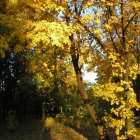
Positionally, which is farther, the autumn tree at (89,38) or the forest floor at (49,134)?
the forest floor at (49,134)

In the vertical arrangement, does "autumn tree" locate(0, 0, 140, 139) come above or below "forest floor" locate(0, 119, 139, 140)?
above

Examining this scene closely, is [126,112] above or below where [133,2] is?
below

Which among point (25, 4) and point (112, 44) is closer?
point (25, 4)

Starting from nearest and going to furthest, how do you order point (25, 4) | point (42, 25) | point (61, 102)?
1. point (42, 25)
2. point (25, 4)
3. point (61, 102)

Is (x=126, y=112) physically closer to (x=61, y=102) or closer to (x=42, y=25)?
(x=42, y=25)

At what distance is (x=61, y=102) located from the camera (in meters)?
29.3

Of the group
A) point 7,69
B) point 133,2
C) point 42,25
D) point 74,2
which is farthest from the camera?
point 7,69

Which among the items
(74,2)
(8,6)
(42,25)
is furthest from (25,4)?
(74,2)

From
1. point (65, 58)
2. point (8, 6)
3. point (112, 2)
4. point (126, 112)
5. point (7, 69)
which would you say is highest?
point (7, 69)

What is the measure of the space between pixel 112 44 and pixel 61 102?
21699mm

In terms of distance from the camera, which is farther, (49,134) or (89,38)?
(49,134)

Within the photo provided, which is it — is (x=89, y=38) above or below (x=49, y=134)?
above

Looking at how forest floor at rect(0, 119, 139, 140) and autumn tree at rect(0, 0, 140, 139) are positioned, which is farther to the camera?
forest floor at rect(0, 119, 139, 140)

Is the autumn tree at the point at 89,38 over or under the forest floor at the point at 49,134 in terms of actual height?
over
